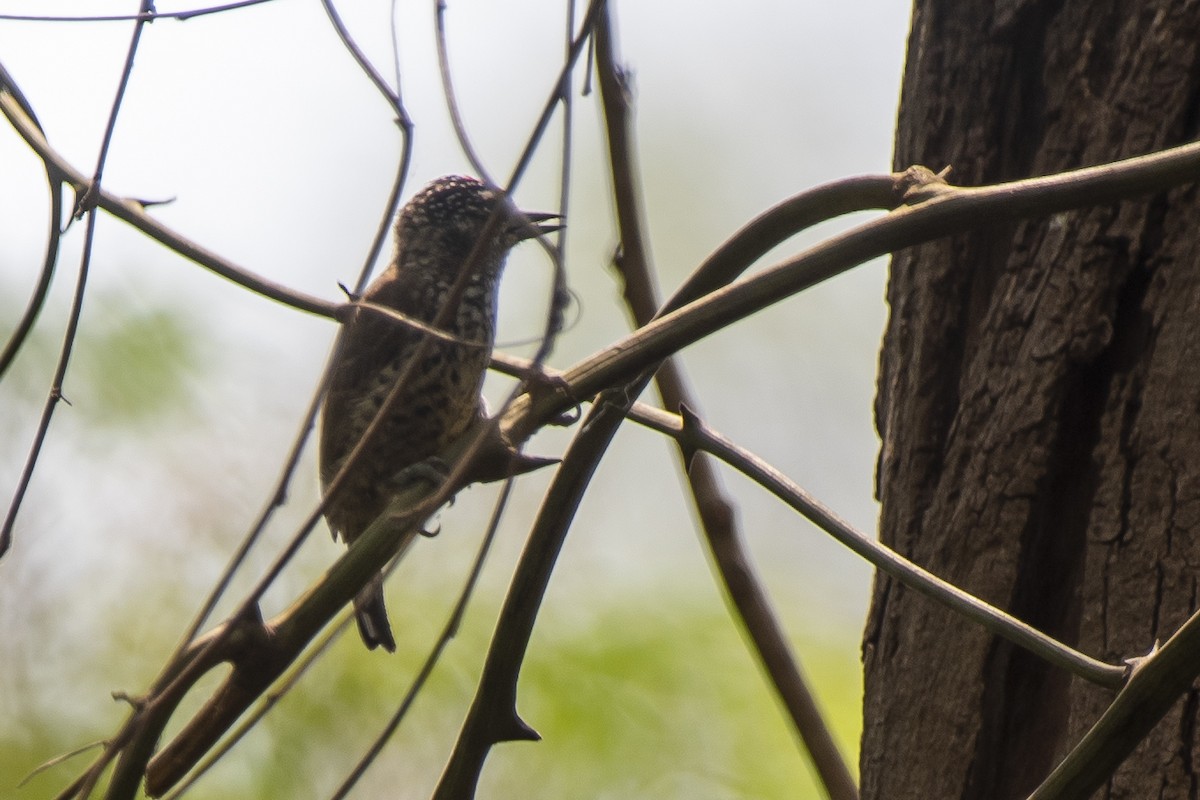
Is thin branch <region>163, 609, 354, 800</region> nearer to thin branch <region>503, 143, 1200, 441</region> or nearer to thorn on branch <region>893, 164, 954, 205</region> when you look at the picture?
thin branch <region>503, 143, 1200, 441</region>

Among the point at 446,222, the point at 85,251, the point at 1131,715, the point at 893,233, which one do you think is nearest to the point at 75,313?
the point at 85,251

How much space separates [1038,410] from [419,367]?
1451mm

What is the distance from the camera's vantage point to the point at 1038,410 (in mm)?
1749

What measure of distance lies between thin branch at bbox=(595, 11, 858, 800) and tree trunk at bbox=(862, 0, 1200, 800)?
7.1 inches

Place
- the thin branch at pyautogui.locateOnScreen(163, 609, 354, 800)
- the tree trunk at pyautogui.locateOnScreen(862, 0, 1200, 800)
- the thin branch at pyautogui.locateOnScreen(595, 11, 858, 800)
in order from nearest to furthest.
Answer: the thin branch at pyautogui.locateOnScreen(163, 609, 354, 800) → the tree trunk at pyautogui.locateOnScreen(862, 0, 1200, 800) → the thin branch at pyautogui.locateOnScreen(595, 11, 858, 800)

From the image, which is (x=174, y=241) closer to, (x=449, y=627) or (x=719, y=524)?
(x=449, y=627)

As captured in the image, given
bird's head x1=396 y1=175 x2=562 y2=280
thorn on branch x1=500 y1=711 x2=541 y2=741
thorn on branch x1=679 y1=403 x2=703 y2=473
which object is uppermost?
bird's head x1=396 y1=175 x2=562 y2=280

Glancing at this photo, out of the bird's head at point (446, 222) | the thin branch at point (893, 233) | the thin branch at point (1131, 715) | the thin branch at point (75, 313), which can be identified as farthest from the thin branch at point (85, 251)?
the bird's head at point (446, 222)

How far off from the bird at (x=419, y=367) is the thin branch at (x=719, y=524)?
2.01 feet

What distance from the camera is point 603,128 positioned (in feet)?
6.85

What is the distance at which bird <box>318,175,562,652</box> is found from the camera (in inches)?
117

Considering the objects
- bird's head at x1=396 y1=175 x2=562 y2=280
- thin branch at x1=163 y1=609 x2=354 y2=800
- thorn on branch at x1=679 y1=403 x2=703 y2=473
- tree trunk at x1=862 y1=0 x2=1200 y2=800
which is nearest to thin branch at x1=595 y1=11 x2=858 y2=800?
tree trunk at x1=862 y1=0 x2=1200 y2=800

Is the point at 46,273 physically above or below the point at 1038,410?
below

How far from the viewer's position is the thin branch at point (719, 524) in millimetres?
2059
